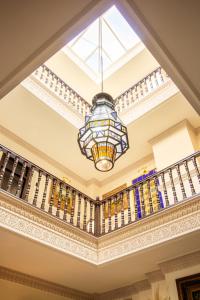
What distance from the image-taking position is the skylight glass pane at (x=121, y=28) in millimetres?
8578

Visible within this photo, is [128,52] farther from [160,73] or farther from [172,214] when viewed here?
[172,214]

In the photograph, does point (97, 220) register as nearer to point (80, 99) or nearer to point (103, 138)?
point (103, 138)

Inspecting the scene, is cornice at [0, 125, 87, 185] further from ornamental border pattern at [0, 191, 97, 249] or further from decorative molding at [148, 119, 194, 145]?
ornamental border pattern at [0, 191, 97, 249]

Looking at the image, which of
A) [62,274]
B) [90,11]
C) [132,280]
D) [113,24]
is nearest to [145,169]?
[132,280]

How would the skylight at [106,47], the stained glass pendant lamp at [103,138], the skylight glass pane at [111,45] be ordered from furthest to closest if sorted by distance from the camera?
the skylight glass pane at [111,45] < the skylight at [106,47] < the stained glass pendant lamp at [103,138]

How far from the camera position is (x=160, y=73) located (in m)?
7.88

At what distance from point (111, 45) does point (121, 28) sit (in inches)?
26.3

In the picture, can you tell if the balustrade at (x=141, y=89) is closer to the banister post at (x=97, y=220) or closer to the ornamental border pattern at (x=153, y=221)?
the banister post at (x=97, y=220)

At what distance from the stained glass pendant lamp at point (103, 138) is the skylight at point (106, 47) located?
5164 millimetres

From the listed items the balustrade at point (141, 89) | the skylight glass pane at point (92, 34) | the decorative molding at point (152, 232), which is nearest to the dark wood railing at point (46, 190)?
the decorative molding at point (152, 232)

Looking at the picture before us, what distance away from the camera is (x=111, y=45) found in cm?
934

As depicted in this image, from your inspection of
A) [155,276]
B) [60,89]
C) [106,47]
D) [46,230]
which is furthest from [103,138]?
[106,47]

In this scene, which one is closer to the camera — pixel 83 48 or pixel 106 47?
pixel 83 48

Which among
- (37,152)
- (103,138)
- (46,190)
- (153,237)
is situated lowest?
(153,237)
